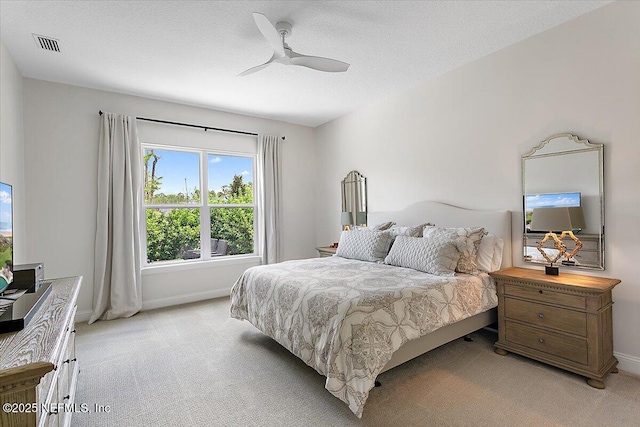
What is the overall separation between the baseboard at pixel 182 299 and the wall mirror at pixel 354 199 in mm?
2156

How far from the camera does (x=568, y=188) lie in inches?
105

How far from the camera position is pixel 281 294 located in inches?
101

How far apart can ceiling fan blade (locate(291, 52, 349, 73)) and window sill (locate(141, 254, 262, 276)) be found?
3.21 meters

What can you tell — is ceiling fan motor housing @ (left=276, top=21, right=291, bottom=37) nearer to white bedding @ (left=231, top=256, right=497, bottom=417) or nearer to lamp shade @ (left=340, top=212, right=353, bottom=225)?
white bedding @ (left=231, top=256, right=497, bottom=417)

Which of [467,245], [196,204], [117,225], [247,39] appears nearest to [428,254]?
[467,245]

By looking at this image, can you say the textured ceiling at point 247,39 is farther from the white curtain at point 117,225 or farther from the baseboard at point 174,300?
the baseboard at point 174,300

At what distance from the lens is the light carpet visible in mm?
1901

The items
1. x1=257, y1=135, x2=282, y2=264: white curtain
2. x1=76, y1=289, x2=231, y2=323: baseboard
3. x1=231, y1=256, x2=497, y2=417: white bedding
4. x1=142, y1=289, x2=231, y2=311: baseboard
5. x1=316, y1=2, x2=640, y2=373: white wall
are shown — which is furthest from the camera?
x1=257, y1=135, x2=282, y2=264: white curtain

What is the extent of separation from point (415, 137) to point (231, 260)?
3.22 meters

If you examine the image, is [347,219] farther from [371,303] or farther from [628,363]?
[628,363]

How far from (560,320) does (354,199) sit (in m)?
3.05

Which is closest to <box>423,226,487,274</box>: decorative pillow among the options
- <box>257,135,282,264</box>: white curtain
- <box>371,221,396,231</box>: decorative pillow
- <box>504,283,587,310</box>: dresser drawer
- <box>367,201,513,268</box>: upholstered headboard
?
<box>367,201,513,268</box>: upholstered headboard

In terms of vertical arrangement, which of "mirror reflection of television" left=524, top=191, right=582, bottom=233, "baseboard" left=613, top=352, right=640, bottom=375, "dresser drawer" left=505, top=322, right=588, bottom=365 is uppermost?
"mirror reflection of television" left=524, top=191, right=582, bottom=233

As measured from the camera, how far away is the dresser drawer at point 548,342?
2248 millimetres
